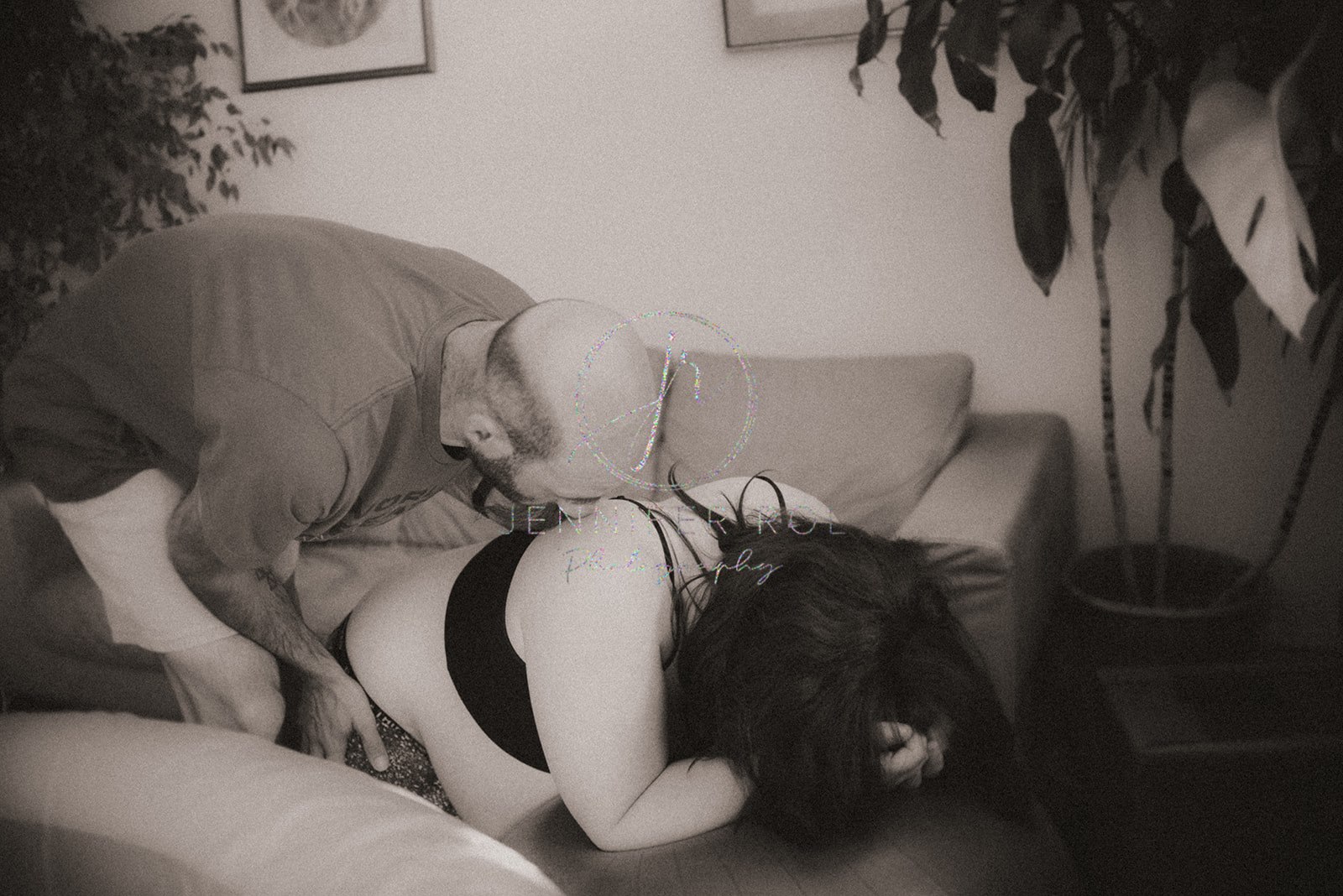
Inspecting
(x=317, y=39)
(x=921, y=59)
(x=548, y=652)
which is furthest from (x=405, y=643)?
(x=317, y=39)

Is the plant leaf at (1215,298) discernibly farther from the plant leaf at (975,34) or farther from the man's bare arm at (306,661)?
the man's bare arm at (306,661)

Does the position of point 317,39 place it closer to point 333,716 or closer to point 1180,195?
point 333,716

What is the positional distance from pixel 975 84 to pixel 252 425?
960 millimetres

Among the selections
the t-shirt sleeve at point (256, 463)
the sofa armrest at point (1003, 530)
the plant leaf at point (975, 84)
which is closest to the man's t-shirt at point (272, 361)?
the t-shirt sleeve at point (256, 463)

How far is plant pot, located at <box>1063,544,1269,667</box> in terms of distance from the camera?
1.30 metres

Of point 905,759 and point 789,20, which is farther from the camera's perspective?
point 789,20

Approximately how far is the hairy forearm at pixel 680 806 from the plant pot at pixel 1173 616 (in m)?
0.79

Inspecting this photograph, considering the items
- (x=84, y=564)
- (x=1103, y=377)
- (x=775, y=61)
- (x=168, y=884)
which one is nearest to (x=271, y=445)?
(x=84, y=564)

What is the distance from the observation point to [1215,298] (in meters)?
1.21

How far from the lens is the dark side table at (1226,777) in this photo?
93 centimetres

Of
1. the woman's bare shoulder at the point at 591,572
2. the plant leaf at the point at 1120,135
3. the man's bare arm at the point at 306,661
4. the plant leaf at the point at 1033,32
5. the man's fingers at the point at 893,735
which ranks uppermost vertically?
the plant leaf at the point at 1033,32

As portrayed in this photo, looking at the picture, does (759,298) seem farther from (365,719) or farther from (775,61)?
(365,719)

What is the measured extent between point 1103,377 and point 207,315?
1.14 m

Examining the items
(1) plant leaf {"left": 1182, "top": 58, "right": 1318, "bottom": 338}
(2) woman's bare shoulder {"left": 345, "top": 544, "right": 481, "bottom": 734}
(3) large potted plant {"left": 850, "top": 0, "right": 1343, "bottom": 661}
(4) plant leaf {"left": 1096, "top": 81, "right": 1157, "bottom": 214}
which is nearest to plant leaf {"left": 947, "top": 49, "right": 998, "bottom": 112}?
(3) large potted plant {"left": 850, "top": 0, "right": 1343, "bottom": 661}
